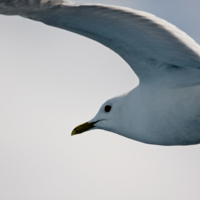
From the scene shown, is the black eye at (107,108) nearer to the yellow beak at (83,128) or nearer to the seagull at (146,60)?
the seagull at (146,60)

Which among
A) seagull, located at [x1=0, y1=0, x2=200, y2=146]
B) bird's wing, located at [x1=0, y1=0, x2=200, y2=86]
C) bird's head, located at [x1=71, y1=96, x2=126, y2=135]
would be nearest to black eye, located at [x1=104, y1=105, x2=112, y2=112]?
bird's head, located at [x1=71, y1=96, x2=126, y2=135]

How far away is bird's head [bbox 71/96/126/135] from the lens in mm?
4531

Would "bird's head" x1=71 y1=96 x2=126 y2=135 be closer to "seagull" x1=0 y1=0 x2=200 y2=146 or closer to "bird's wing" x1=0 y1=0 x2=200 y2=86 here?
"seagull" x1=0 y1=0 x2=200 y2=146

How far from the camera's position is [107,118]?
4.67 meters

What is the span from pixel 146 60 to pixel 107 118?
1217 millimetres

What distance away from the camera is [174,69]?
376 centimetres

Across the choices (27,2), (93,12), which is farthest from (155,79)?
(27,2)

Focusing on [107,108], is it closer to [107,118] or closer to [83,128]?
[107,118]

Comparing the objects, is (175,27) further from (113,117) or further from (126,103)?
(113,117)

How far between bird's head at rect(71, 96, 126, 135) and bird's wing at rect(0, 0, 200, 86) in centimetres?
69

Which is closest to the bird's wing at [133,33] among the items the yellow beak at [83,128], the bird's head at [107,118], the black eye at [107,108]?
the bird's head at [107,118]

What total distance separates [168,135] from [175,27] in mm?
1325

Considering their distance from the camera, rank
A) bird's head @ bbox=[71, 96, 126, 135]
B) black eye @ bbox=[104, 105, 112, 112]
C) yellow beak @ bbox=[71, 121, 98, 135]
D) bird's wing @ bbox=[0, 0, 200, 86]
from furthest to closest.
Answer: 1. yellow beak @ bbox=[71, 121, 98, 135]
2. black eye @ bbox=[104, 105, 112, 112]
3. bird's head @ bbox=[71, 96, 126, 135]
4. bird's wing @ bbox=[0, 0, 200, 86]

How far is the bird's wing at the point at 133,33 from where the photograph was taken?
123 inches
